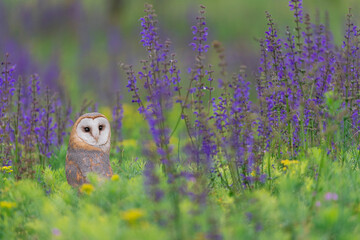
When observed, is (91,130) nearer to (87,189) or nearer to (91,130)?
(91,130)

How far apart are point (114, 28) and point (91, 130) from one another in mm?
12920

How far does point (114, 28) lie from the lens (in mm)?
16797

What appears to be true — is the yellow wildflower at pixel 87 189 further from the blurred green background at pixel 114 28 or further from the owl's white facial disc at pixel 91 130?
the blurred green background at pixel 114 28

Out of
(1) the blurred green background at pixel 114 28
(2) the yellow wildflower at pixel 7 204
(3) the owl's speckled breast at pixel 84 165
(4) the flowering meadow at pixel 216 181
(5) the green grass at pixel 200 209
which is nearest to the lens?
Result: (5) the green grass at pixel 200 209

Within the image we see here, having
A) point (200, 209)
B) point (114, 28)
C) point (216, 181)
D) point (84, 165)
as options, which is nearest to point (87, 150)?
point (84, 165)

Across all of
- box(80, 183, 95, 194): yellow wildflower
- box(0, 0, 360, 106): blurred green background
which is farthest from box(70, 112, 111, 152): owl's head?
box(0, 0, 360, 106): blurred green background

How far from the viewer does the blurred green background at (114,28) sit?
14.0m

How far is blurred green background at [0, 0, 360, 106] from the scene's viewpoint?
14002mm

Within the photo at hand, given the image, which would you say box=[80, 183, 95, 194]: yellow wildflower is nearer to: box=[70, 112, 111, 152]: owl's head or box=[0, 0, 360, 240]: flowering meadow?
box=[0, 0, 360, 240]: flowering meadow

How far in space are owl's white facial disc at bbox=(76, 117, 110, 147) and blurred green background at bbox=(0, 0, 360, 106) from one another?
320 inches

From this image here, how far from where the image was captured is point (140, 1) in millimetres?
21031

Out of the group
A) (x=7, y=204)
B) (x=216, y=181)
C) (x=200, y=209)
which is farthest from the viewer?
(x=216, y=181)

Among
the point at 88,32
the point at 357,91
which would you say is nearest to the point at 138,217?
the point at 357,91

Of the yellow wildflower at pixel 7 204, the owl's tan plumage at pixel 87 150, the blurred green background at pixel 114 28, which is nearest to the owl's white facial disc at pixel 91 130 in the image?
the owl's tan plumage at pixel 87 150
